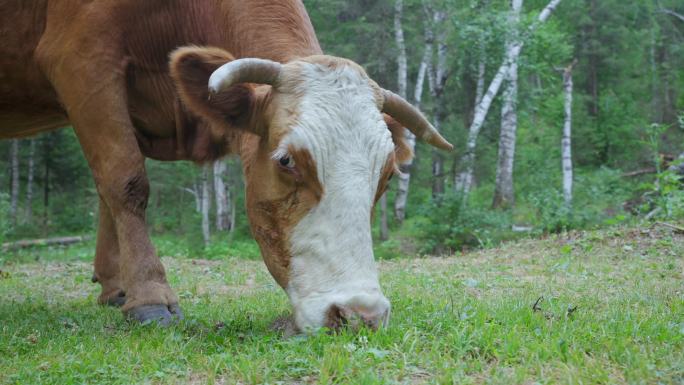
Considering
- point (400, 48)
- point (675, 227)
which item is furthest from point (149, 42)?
point (400, 48)

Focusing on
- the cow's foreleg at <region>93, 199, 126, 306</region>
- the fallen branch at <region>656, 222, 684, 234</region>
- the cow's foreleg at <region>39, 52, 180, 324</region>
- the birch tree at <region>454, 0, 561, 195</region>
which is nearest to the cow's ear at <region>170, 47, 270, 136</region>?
the cow's foreleg at <region>39, 52, 180, 324</region>

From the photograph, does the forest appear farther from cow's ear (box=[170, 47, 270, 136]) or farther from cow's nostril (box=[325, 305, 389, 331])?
cow's nostril (box=[325, 305, 389, 331])

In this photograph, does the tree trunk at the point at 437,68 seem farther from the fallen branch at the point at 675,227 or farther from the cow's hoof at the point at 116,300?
the cow's hoof at the point at 116,300

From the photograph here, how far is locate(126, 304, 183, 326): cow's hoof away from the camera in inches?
176

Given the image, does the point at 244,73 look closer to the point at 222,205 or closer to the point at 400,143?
the point at 400,143

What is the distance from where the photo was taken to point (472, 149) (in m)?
19.6

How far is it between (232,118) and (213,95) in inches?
8.6

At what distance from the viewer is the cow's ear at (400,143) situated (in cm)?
494

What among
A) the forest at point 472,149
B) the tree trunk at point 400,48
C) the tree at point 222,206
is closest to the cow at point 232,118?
the forest at point 472,149

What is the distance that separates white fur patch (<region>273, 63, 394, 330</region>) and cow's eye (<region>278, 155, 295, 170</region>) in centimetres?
4

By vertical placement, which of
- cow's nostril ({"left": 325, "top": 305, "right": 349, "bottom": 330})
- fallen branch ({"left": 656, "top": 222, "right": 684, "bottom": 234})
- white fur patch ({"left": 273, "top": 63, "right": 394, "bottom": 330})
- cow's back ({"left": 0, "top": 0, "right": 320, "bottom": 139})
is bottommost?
fallen branch ({"left": 656, "top": 222, "right": 684, "bottom": 234})

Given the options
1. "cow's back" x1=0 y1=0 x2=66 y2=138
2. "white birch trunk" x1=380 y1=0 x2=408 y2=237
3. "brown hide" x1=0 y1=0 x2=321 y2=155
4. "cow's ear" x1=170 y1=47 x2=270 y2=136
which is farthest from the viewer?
"white birch trunk" x1=380 y1=0 x2=408 y2=237

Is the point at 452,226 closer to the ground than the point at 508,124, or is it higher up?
closer to the ground

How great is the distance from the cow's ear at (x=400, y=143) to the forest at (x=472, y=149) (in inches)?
285
